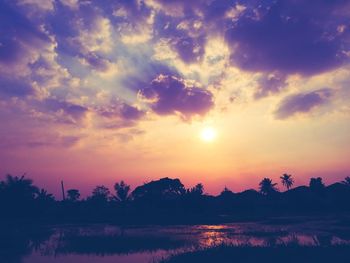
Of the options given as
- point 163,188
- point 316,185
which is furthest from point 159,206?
point 316,185

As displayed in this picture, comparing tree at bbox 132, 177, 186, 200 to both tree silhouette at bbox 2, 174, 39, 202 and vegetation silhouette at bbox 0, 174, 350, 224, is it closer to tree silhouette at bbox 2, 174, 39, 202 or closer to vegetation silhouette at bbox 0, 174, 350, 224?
vegetation silhouette at bbox 0, 174, 350, 224

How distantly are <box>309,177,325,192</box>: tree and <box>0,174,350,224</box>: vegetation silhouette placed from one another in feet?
0.77

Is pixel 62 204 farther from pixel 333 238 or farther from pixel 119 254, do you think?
pixel 333 238

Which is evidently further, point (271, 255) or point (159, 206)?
point (159, 206)

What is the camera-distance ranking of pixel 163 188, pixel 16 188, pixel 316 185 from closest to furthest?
pixel 16 188, pixel 163 188, pixel 316 185

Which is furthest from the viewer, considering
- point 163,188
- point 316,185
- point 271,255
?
point 316,185

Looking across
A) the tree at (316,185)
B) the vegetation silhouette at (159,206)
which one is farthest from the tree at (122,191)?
Result: the tree at (316,185)

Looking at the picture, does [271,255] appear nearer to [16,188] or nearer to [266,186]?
[16,188]

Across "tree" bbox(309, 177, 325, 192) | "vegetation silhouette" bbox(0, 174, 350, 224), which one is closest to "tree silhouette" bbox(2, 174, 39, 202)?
"vegetation silhouette" bbox(0, 174, 350, 224)

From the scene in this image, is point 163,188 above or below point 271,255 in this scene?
above

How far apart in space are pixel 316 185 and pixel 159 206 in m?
45.0

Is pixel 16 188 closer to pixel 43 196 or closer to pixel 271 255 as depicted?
pixel 43 196

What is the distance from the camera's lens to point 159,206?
6247 cm

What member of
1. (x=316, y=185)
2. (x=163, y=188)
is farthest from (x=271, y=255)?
(x=316, y=185)
